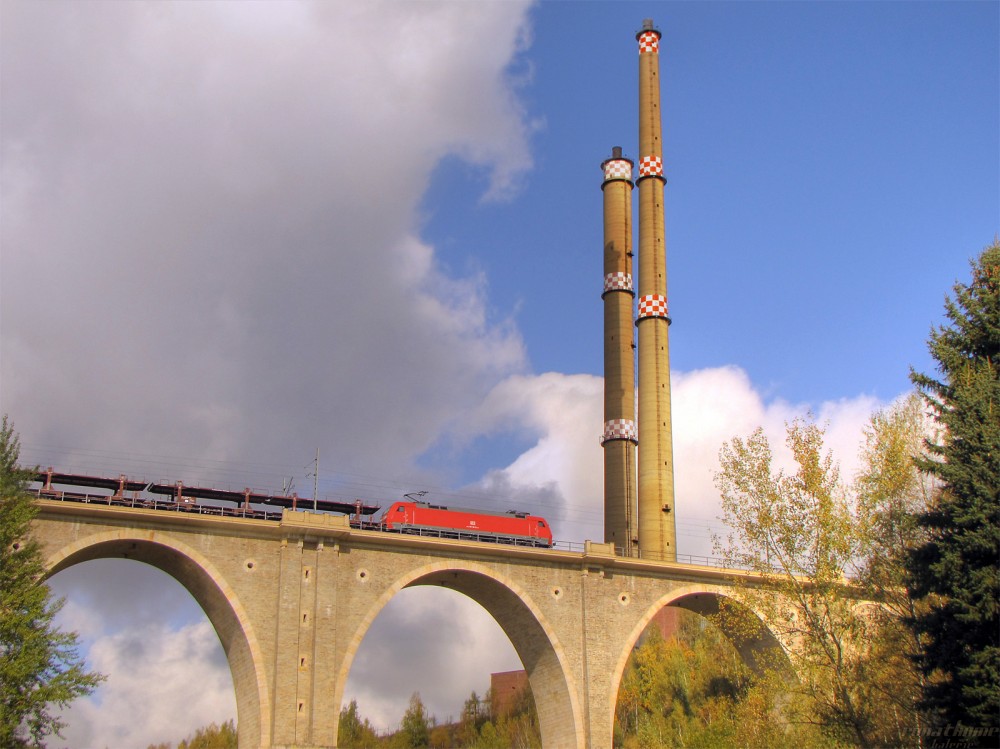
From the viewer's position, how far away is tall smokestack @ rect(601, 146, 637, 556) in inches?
2736

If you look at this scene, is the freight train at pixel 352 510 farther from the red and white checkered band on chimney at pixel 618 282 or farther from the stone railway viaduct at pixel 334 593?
the red and white checkered band on chimney at pixel 618 282

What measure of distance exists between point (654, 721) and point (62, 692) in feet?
136

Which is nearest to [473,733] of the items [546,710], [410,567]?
[546,710]

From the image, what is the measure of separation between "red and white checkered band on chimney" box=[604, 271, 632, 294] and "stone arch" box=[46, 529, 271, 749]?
38.3 meters

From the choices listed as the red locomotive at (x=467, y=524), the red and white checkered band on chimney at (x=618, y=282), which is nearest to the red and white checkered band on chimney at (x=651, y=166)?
the red and white checkered band on chimney at (x=618, y=282)

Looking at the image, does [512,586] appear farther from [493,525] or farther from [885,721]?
[885,721]

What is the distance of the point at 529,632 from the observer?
5228 cm

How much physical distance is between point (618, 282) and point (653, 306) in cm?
605

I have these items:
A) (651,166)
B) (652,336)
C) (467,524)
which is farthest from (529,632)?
(651,166)

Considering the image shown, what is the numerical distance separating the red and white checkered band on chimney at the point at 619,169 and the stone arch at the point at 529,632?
37351 mm

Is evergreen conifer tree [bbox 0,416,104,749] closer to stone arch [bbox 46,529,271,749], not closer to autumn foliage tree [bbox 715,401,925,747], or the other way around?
stone arch [bbox 46,529,271,749]

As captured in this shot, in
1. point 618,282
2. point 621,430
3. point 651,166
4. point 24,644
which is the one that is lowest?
point 24,644

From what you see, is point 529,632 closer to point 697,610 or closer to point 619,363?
point 697,610

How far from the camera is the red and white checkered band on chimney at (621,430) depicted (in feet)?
232
